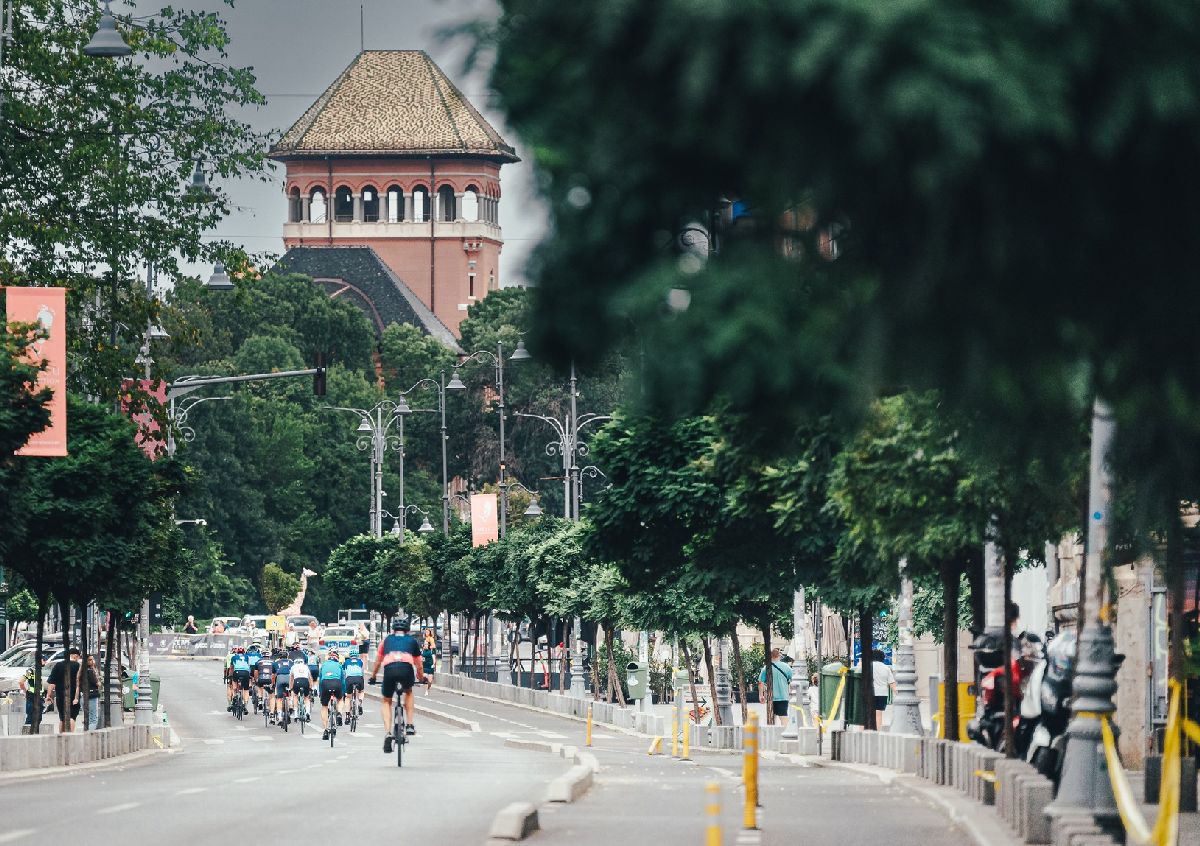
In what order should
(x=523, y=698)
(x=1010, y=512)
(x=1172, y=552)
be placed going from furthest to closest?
(x=523, y=698)
(x=1010, y=512)
(x=1172, y=552)

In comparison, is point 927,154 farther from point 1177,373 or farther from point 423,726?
point 423,726

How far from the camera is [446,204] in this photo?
6526 inches

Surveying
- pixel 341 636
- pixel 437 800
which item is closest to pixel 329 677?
pixel 437 800

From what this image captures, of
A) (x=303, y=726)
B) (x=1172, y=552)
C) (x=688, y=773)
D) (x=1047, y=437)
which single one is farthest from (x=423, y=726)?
(x=1047, y=437)

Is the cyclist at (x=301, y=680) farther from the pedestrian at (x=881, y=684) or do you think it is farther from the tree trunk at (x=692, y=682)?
the pedestrian at (x=881, y=684)

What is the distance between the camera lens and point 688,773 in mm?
30391

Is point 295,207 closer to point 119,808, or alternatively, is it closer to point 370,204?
point 370,204

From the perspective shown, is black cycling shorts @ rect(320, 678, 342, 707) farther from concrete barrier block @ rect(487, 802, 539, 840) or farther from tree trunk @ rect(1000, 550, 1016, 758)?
concrete barrier block @ rect(487, 802, 539, 840)

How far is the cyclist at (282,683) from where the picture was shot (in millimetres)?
57812

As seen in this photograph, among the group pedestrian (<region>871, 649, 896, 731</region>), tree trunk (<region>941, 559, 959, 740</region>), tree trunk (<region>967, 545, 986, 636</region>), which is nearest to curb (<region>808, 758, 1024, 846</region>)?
tree trunk (<region>941, 559, 959, 740</region>)

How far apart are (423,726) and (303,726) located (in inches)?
158

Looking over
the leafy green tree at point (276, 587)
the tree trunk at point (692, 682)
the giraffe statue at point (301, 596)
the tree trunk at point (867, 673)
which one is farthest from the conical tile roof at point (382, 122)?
the tree trunk at point (867, 673)

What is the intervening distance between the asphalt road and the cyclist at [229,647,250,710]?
23.8 meters

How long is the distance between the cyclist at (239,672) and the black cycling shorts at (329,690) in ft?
62.6
